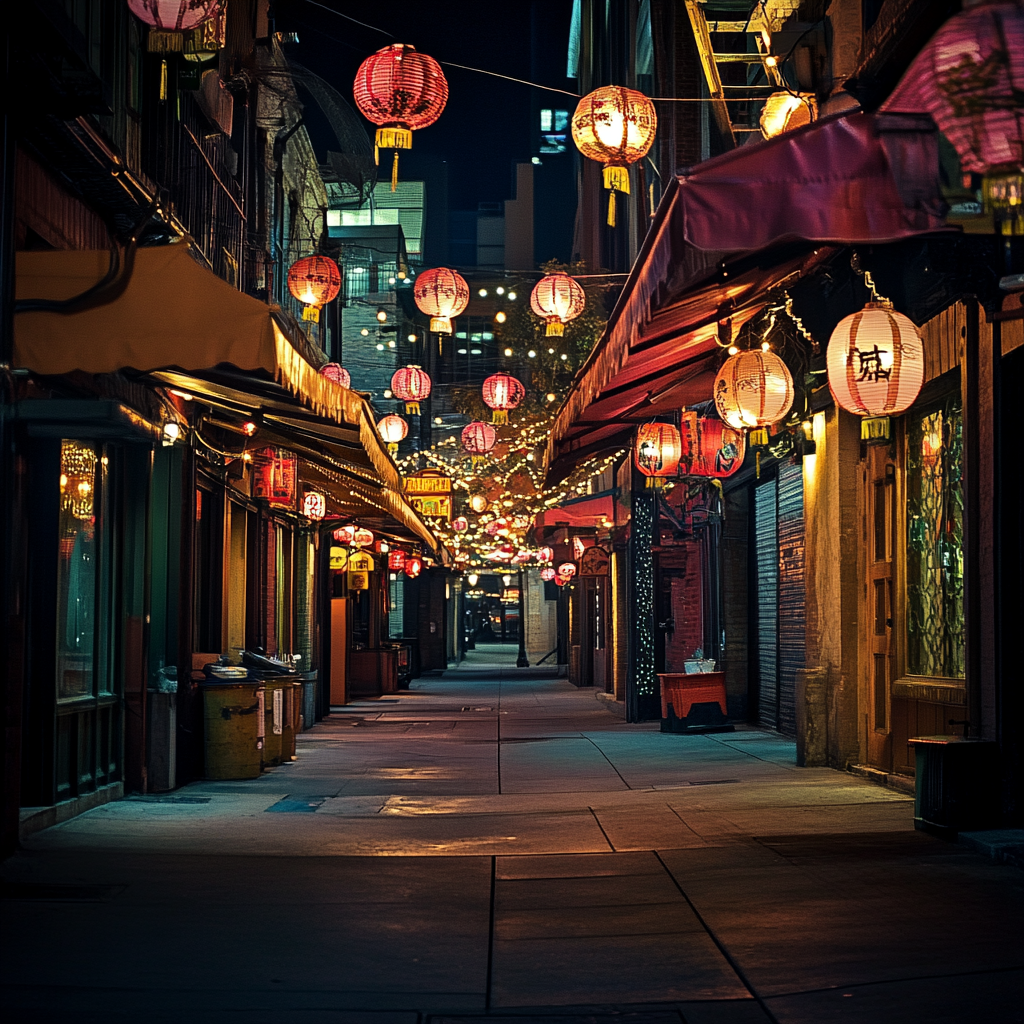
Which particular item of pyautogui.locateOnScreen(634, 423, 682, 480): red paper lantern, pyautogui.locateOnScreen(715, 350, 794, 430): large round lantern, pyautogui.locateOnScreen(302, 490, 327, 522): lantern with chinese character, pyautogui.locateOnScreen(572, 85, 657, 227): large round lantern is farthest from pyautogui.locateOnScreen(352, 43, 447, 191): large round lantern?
pyautogui.locateOnScreen(302, 490, 327, 522): lantern with chinese character

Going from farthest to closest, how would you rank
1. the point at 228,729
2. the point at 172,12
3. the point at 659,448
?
the point at 659,448, the point at 228,729, the point at 172,12

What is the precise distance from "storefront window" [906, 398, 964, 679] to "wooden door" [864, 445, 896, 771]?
51cm

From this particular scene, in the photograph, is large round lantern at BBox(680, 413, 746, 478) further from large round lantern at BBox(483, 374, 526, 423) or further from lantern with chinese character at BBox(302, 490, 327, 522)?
large round lantern at BBox(483, 374, 526, 423)

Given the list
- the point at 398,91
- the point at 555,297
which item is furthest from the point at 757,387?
the point at 555,297

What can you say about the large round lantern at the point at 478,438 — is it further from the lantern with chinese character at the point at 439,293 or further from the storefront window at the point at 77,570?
the storefront window at the point at 77,570

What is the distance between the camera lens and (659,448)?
1727 centimetres

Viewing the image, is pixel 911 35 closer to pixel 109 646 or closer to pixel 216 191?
pixel 109 646

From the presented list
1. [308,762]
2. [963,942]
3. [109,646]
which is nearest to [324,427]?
[109,646]

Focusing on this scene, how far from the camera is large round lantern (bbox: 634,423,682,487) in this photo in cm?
1727

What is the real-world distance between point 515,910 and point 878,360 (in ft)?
14.1

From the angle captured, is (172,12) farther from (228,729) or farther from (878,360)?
(228,729)

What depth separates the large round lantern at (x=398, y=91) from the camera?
42.4ft

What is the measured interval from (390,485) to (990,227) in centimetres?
984

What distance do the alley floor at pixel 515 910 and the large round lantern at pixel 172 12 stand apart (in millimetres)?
5583
